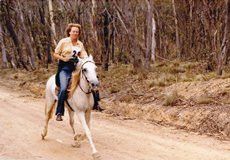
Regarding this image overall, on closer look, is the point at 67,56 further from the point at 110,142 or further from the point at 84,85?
the point at 110,142

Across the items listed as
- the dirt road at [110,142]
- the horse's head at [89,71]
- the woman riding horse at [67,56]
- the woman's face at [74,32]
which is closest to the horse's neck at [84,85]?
the horse's head at [89,71]

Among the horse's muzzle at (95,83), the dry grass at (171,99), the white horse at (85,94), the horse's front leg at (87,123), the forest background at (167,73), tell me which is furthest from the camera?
the dry grass at (171,99)

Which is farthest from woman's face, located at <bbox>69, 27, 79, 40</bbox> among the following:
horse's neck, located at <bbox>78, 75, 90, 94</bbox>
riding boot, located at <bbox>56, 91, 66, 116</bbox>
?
riding boot, located at <bbox>56, 91, 66, 116</bbox>

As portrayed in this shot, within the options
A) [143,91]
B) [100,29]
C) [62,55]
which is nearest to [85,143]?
[62,55]

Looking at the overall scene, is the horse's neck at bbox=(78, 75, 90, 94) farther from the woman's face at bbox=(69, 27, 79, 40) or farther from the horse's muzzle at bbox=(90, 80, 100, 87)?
the woman's face at bbox=(69, 27, 79, 40)

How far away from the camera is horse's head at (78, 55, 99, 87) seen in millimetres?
7767

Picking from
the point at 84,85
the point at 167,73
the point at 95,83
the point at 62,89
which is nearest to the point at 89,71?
the point at 95,83

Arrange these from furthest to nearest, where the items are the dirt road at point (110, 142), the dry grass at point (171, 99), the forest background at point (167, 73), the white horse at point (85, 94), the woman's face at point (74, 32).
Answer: the dry grass at point (171, 99) → the forest background at point (167, 73) → the woman's face at point (74, 32) → the dirt road at point (110, 142) → the white horse at point (85, 94)

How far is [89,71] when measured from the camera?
7.88 metres

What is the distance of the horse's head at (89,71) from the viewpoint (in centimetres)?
777

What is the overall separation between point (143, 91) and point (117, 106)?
135 centimetres

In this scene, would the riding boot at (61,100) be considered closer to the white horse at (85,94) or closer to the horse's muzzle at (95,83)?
the white horse at (85,94)

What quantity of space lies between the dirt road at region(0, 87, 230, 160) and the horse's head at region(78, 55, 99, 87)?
1.43 metres

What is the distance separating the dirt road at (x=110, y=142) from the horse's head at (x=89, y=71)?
1433 mm
